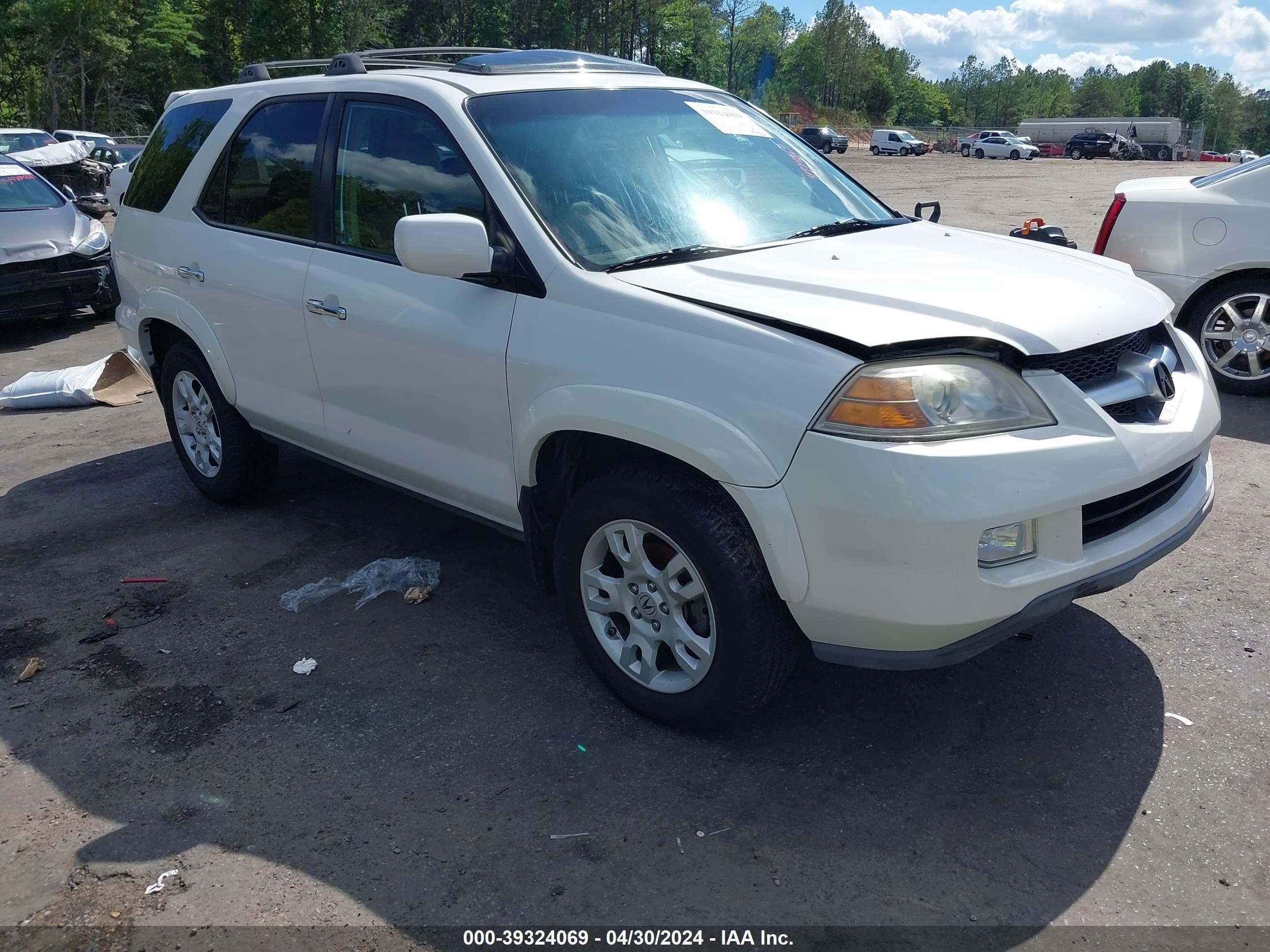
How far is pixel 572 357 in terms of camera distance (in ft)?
10.1

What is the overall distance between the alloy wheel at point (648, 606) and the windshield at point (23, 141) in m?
18.5

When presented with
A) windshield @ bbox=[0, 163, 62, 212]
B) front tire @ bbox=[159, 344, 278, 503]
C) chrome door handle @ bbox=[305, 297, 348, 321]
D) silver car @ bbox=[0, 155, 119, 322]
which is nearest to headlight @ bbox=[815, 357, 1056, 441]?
chrome door handle @ bbox=[305, 297, 348, 321]

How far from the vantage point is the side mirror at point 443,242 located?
3088 mm

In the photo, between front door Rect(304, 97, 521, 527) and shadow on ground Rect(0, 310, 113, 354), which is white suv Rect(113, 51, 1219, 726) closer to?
front door Rect(304, 97, 521, 527)

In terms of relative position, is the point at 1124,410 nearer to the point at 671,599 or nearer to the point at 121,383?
the point at 671,599

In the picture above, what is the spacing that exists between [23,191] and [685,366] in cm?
1020

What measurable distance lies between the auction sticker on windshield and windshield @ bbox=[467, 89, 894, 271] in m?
0.01

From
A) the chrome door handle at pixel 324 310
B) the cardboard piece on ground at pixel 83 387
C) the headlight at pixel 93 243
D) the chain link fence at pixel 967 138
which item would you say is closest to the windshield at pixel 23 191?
the headlight at pixel 93 243

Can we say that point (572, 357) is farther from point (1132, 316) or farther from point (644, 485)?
point (1132, 316)

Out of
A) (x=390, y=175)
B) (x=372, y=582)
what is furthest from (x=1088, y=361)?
(x=372, y=582)

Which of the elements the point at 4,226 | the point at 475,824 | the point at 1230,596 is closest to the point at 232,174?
the point at 475,824

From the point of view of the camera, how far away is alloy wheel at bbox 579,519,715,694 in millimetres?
2994

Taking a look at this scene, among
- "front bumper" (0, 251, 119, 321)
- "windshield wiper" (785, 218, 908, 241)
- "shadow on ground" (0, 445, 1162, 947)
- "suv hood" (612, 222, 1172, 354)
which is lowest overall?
"shadow on ground" (0, 445, 1162, 947)

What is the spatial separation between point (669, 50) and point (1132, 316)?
81.3 m
